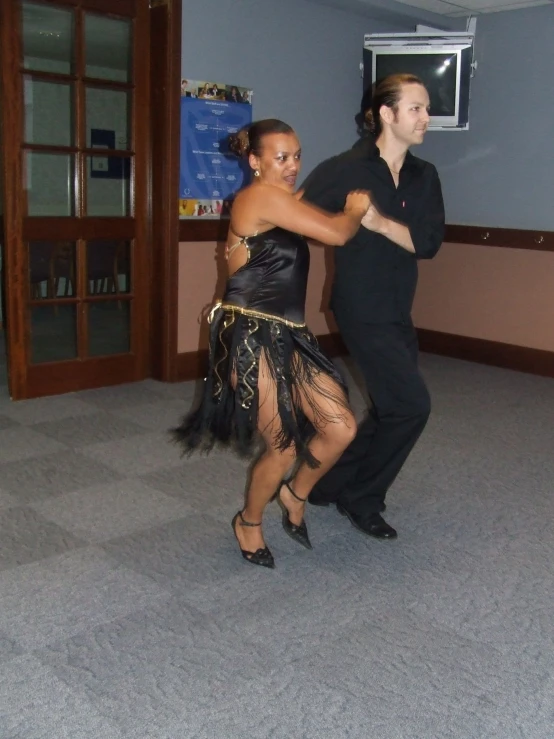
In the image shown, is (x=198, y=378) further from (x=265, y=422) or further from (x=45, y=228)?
(x=265, y=422)

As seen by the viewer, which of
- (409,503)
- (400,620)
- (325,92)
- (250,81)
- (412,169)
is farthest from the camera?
(325,92)

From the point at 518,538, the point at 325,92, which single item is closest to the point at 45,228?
the point at 325,92

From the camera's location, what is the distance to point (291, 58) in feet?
16.6

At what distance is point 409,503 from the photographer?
122 inches

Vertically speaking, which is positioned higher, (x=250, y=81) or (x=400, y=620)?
(x=250, y=81)

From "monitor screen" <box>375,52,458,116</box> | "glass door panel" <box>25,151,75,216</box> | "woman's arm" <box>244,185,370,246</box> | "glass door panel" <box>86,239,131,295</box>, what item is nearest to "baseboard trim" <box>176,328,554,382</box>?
"glass door panel" <box>86,239,131,295</box>

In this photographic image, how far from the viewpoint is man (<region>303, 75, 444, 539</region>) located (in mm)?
2488

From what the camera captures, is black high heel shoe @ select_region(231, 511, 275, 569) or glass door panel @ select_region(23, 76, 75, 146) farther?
glass door panel @ select_region(23, 76, 75, 146)

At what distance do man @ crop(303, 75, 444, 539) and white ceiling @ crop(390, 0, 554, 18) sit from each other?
121 inches

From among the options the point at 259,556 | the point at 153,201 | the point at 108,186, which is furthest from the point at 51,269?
the point at 259,556

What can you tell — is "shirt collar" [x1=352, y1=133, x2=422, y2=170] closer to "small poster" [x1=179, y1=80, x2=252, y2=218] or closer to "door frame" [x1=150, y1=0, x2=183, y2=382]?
"small poster" [x1=179, y1=80, x2=252, y2=218]

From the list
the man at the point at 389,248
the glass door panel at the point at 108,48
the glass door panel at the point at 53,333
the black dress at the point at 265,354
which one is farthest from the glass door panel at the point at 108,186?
the black dress at the point at 265,354

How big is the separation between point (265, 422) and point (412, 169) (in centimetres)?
99

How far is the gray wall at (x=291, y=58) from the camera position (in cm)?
459
